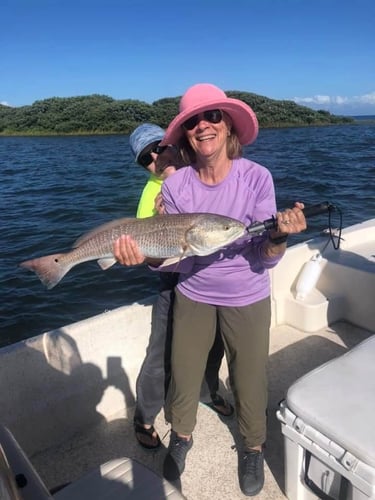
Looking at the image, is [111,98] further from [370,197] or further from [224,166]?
[224,166]

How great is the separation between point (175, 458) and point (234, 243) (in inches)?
64.0

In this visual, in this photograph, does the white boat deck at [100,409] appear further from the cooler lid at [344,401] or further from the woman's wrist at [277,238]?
the woman's wrist at [277,238]

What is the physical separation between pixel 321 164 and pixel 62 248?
66.4 ft

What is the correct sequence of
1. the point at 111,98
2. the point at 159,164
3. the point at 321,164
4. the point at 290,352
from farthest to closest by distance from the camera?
the point at 111,98 < the point at 321,164 < the point at 290,352 < the point at 159,164

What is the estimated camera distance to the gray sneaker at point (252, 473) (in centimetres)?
304

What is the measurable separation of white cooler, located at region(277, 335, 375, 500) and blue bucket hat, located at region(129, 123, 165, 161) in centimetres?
203

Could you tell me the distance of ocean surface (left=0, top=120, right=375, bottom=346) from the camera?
29.1 ft

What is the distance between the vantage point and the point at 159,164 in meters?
3.45

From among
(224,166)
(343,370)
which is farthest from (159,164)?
(343,370)

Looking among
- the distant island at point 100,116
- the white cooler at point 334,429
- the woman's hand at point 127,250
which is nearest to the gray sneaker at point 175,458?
the white cooler at point 334,429

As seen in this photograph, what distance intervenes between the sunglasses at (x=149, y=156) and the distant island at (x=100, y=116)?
71007 mm

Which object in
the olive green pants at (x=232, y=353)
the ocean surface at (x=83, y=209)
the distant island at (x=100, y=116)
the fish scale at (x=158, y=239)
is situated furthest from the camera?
the distant island at (x=100, y=116)

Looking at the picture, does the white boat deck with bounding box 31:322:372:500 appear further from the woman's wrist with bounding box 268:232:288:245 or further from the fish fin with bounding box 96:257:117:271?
the woman's wrist with bounding box 268:232:288:245

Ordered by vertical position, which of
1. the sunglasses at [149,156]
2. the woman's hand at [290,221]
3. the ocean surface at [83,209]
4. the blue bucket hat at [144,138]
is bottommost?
the ocean surface at [83,209]
